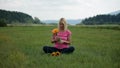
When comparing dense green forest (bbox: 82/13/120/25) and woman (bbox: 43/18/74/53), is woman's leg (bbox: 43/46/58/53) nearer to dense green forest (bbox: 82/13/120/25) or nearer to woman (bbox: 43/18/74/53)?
woman (bbox: 43/18/74/53)

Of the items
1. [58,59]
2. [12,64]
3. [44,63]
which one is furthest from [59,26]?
[12,64]

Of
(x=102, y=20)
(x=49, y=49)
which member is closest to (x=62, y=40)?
(x=49, y=49)

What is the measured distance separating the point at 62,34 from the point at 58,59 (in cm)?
172

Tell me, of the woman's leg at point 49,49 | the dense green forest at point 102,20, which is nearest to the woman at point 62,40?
the woman's leg at point 49,49

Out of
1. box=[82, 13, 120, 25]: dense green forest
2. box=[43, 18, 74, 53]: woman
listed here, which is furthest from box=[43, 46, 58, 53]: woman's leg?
box=[82, 13, 120, 25]: dense green forest

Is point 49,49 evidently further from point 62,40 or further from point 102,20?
point 102,20

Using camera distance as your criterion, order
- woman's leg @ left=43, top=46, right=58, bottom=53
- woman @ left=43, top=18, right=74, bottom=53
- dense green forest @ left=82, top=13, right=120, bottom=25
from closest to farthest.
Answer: woman @ left=43, top=18, right=74, bottom=53 < woman's leg @ left=43, top=46, right=58, bottom=53 < dense green forest @ left=82, top=13, right=120, bottom=25

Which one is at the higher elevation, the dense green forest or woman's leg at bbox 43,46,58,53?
woman's leg at bbox 43,46,58,53

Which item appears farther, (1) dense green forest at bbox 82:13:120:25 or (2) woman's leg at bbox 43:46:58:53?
(1) dense green forest at bbox 82:13:120:25

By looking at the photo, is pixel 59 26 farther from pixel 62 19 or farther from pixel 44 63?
pixel 44 63

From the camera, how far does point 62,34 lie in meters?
11.1

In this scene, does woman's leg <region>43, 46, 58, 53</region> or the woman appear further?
woman's leg <region>43, 46, 58, 53</region>

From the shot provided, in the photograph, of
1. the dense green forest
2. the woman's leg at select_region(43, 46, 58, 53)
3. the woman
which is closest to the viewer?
the woman

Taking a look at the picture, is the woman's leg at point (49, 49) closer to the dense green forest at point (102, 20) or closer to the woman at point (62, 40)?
the woman at point (62, 40)
